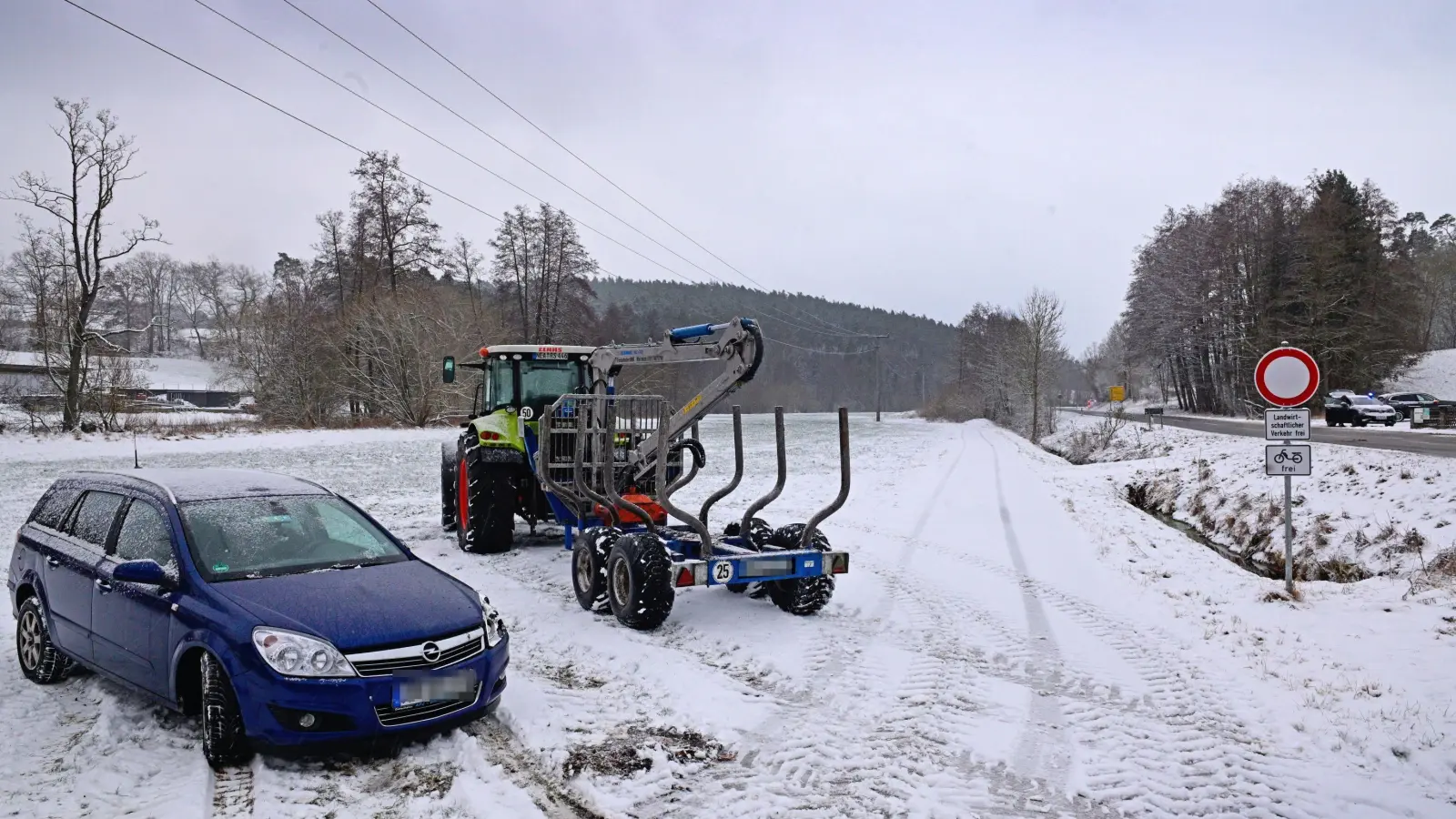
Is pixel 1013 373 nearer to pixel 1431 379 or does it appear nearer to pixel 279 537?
pixel 1431 379

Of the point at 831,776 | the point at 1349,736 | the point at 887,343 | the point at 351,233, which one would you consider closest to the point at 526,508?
the point at 831,776

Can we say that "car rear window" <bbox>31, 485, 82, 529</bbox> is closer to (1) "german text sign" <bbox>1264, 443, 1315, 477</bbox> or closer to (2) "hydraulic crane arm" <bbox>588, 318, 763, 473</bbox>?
(2) "hydraulic crane arm" <bbox>588, 318, 763, 473</bbox>

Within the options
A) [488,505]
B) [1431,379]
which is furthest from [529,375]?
[1431,379]

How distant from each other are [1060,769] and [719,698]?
81.3 inches

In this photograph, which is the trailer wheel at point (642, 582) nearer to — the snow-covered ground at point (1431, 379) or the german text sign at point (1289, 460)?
the german text sign at point (1289, 460)

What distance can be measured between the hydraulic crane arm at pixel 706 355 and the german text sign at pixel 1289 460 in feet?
17.0

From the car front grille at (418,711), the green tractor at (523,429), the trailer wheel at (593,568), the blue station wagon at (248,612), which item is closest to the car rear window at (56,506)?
the blue station wagon at (248,612)

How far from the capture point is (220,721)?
418cm

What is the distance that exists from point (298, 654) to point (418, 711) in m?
0.67

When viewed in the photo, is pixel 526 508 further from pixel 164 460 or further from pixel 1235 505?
pixel 164 460

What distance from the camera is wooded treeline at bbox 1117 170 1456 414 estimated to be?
141 feet

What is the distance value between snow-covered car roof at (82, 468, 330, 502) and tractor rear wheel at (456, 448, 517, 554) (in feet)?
14.0

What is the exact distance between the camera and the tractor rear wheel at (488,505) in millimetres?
10453

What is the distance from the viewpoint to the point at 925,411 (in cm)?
8819
